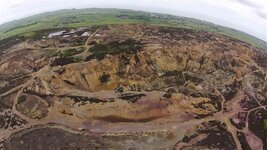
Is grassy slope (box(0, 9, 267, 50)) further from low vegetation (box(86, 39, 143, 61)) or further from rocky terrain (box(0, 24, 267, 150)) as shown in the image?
low vegetation (box(86, 39, 143, 61))

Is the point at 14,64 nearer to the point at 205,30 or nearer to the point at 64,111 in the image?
the point at 64,111

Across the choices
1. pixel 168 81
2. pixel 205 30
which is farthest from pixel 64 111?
pixel 205 30

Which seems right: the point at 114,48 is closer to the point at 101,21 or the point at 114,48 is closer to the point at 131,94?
the point at 131,94

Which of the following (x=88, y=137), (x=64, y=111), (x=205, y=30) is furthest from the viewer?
(x=205, y=30)

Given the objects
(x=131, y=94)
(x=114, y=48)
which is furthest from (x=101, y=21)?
(x=131, y=94)

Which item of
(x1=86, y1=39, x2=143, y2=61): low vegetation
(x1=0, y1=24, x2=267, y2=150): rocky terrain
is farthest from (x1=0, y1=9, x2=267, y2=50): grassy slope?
(x1=86, y1=39, x2=143, y2=61): low vegetation

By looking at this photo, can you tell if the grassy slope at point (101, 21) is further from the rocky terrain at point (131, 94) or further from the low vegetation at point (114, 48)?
the low vegetation at point (114, 48)
